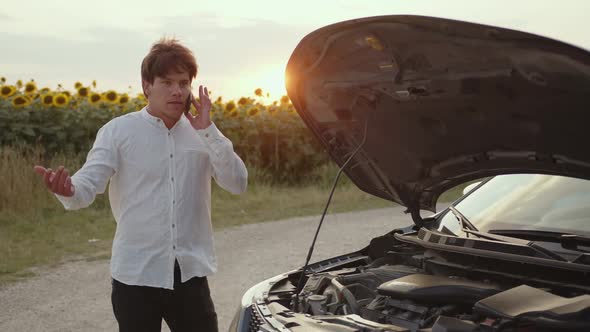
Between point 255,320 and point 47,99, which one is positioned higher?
point 47,99

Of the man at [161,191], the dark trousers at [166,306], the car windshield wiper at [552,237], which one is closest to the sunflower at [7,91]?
the man at [161,191]

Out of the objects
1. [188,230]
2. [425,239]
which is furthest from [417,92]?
[188,230]

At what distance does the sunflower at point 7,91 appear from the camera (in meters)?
11.5

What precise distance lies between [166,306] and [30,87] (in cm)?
911

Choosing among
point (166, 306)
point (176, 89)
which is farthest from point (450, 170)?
point (166, 306)

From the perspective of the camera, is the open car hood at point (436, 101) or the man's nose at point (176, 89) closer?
the open car hood at point (436, 101)

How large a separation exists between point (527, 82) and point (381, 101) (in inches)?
33.8

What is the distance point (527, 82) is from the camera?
9.65 ft

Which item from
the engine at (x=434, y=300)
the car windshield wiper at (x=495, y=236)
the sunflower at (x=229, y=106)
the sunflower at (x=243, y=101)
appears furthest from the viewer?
the sunflower at (x=243, y=101)

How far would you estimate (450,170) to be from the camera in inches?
154

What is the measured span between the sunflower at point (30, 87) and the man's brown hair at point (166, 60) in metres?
8.81

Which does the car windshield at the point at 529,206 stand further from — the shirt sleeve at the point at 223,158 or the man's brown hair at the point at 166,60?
the man's brown hair at the point at 166,60

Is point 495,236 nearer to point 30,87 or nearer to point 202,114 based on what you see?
point 202,114

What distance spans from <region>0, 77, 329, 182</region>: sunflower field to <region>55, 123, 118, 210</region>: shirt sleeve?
781 cm
